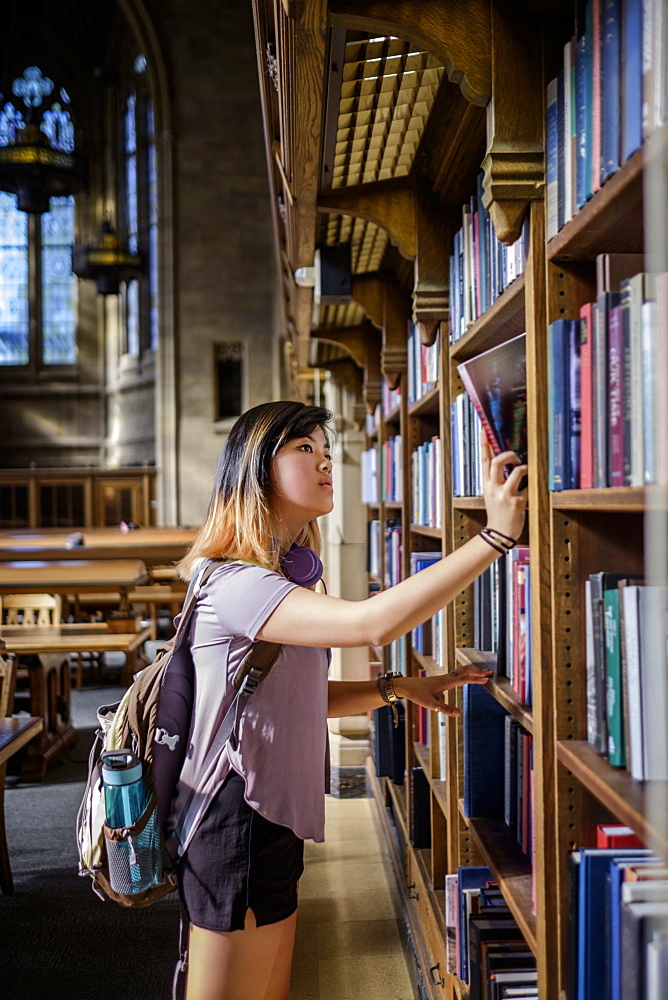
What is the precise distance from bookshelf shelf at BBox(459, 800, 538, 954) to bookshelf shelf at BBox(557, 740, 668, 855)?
0.32 metres

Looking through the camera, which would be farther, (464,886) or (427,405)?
(427,405)

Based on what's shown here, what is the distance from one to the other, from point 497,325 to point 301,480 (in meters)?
0.49

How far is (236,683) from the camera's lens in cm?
136

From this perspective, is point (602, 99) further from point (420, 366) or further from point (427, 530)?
point (420, 366)

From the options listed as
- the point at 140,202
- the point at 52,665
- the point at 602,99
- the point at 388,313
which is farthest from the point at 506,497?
the point at 140,202

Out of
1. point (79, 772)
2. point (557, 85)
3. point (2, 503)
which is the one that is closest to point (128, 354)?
point (2, 503)

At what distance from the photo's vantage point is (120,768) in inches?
53.8

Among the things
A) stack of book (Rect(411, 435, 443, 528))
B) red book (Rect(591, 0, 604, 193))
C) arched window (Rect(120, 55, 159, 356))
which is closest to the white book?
red book (Rect(591, 0, 604, 193))

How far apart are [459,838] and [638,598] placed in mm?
1175

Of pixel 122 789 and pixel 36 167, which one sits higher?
pixel 36 167

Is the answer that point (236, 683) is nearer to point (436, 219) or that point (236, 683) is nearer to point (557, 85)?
point (557, 85)

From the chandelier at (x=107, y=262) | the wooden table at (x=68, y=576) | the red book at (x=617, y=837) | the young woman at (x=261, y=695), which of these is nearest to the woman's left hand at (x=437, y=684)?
the young woman at (x=261, y=695)

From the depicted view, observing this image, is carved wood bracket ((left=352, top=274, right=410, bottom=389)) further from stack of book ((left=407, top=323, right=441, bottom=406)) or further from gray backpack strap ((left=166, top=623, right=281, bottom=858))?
gray backpack strap ((left=166, top=623, right=281, bottom=858))

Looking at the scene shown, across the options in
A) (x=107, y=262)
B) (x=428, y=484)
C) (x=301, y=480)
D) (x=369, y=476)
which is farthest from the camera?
(x=107, y=262)
